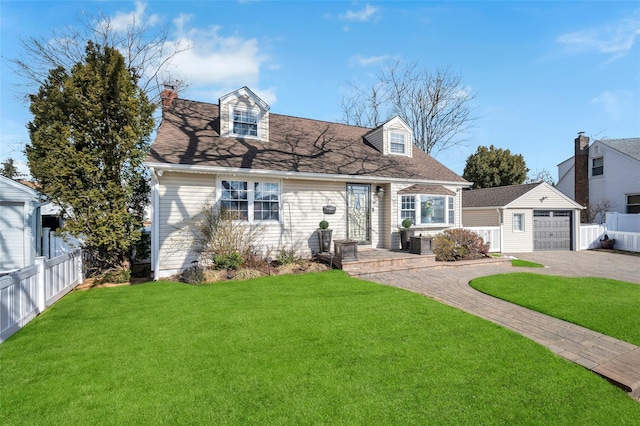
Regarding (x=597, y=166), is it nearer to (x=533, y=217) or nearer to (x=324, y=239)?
(x=533, y=217)

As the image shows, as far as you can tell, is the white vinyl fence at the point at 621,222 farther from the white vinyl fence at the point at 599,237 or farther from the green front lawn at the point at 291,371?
the green front lawn at the point at 291,371

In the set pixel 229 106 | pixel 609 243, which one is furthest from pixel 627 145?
pixel 229 106

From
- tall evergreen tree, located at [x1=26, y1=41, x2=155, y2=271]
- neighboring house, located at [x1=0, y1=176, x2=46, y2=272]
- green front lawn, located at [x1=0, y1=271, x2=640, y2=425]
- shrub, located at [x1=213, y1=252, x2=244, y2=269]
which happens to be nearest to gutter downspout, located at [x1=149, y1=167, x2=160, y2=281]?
tall evergreen tree, located at [x1=26, y1=41, x2=155, y2=271]

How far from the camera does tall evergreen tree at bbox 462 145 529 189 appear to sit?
2875 centimetres

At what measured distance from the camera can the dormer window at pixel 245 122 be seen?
11738mm

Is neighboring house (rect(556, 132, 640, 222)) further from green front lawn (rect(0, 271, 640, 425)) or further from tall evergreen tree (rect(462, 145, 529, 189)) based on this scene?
green front lawn (rect(0, 271, 640, 425))

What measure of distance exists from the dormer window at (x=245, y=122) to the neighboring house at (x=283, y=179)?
0.13 ft

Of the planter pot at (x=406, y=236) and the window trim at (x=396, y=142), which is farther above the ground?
the window trim at (x=396, y=142)

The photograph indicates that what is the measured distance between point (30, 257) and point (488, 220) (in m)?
21.5

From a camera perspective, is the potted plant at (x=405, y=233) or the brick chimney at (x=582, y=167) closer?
the potted plant at (x=405, y=233)

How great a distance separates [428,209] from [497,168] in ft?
67.7

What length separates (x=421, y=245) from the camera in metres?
10.8

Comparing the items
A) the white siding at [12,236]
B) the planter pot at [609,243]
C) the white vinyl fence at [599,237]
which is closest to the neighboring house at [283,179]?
the white siding at [12,236]

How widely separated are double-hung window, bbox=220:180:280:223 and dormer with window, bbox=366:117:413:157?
6.20 m
